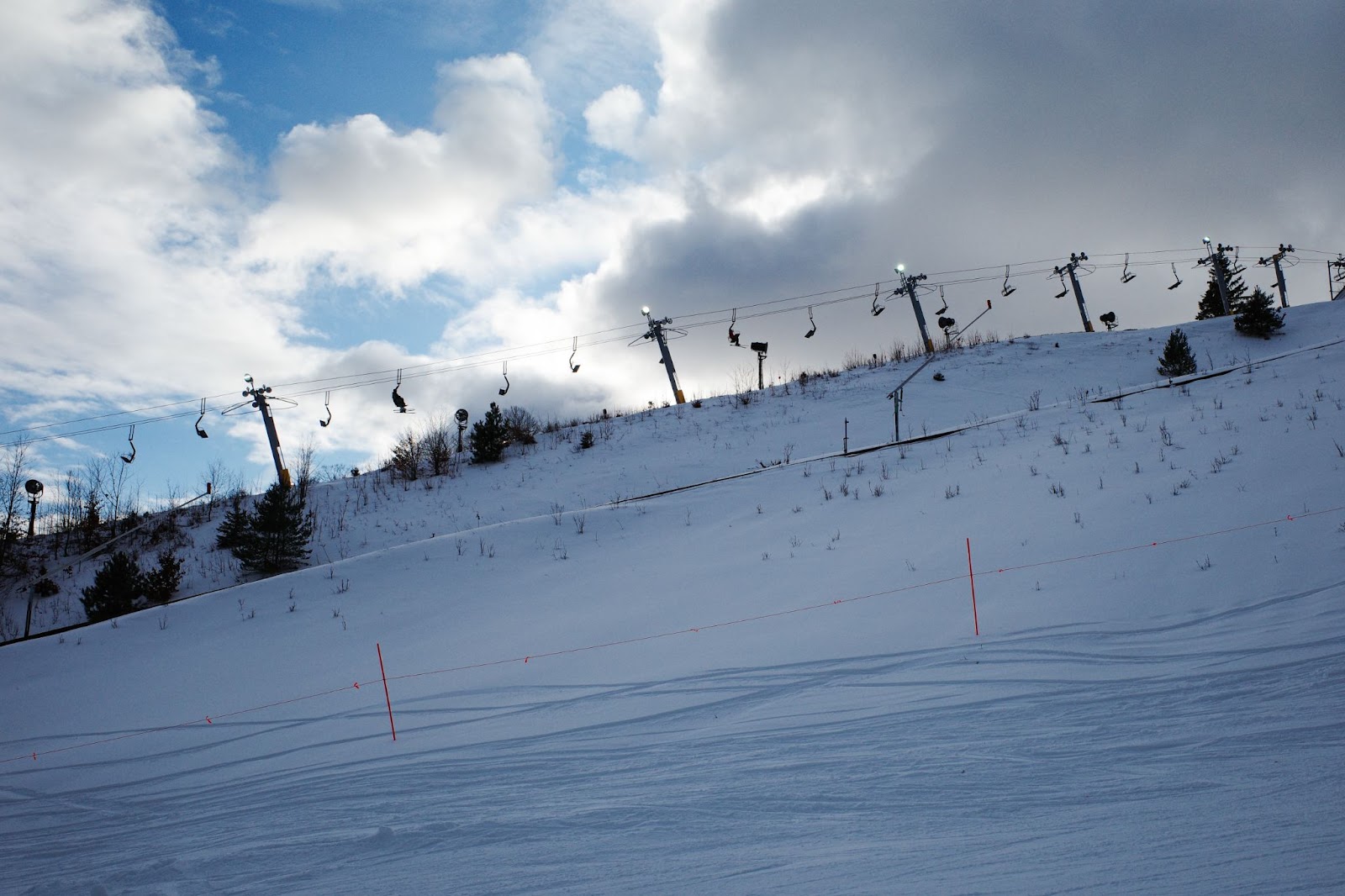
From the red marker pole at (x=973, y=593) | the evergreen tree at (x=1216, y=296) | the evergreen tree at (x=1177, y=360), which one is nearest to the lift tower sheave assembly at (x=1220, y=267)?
the evergreen tree at (x=1216, y=296)

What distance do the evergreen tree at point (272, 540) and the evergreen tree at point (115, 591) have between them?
229 centimetres

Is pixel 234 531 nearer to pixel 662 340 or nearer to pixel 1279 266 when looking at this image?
pixel 662 340

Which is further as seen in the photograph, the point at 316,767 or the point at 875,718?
the point at 316,767

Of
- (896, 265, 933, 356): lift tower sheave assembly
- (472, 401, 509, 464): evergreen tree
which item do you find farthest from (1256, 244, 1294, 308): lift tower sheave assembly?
(472, 401, 509, 464): evergreen tree

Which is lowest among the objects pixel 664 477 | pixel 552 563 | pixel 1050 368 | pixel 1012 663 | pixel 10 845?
pixel 10 845

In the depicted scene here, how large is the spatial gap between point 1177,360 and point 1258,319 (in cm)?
780

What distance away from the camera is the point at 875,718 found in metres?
5.08

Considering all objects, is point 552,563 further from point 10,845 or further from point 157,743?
point 10,845

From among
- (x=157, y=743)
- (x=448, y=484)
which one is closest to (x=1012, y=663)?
(x=157, y=743)

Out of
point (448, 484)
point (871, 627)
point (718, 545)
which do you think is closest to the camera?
point (871, 627)

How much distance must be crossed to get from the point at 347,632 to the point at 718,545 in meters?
6.17

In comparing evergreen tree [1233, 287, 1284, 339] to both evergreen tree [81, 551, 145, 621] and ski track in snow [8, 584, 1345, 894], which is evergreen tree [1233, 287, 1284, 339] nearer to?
ski track in snow [8, 584, 1345, 894]

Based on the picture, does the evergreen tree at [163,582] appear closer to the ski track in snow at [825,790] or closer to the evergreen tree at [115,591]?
the evergreen tree at [115,591]

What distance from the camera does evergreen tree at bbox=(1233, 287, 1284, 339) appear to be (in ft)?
88.2
